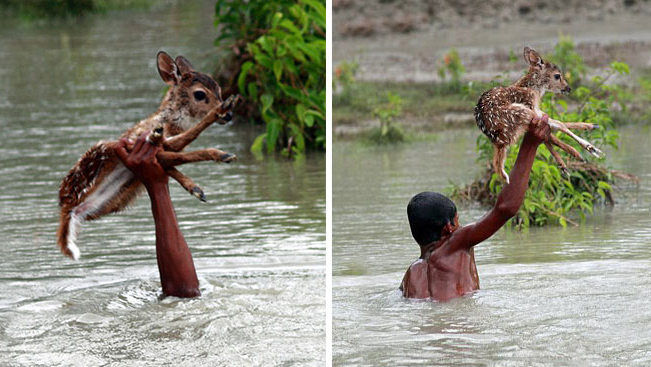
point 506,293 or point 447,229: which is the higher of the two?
point 447,229

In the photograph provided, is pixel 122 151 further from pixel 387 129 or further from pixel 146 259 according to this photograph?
pixel 387 129

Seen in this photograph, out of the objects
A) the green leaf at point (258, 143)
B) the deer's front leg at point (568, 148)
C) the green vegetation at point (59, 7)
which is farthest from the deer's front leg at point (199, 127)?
the green vegetation at point (59, 7)

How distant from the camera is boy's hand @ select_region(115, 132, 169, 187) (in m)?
4.72

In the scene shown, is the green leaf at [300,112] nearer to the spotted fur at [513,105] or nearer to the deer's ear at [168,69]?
the deer's ear at [168,69]

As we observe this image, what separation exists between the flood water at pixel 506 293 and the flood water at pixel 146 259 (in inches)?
8.3

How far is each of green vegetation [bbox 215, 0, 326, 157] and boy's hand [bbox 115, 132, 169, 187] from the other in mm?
3087

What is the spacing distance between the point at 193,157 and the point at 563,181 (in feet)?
9.89

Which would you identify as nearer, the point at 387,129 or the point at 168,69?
the point at 168,69

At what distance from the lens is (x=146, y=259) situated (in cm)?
586

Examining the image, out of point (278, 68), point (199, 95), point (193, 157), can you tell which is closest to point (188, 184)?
point (193, 157)

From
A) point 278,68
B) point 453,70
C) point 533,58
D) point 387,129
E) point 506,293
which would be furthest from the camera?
point 453,70

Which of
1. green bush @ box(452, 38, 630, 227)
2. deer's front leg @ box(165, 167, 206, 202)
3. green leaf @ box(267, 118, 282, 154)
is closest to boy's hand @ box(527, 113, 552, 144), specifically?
deer's front leg @ box(165, 167, 206, 202)

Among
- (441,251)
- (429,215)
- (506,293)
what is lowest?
(506,293)

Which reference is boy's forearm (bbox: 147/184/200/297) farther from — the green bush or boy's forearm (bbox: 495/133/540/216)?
the green bush
